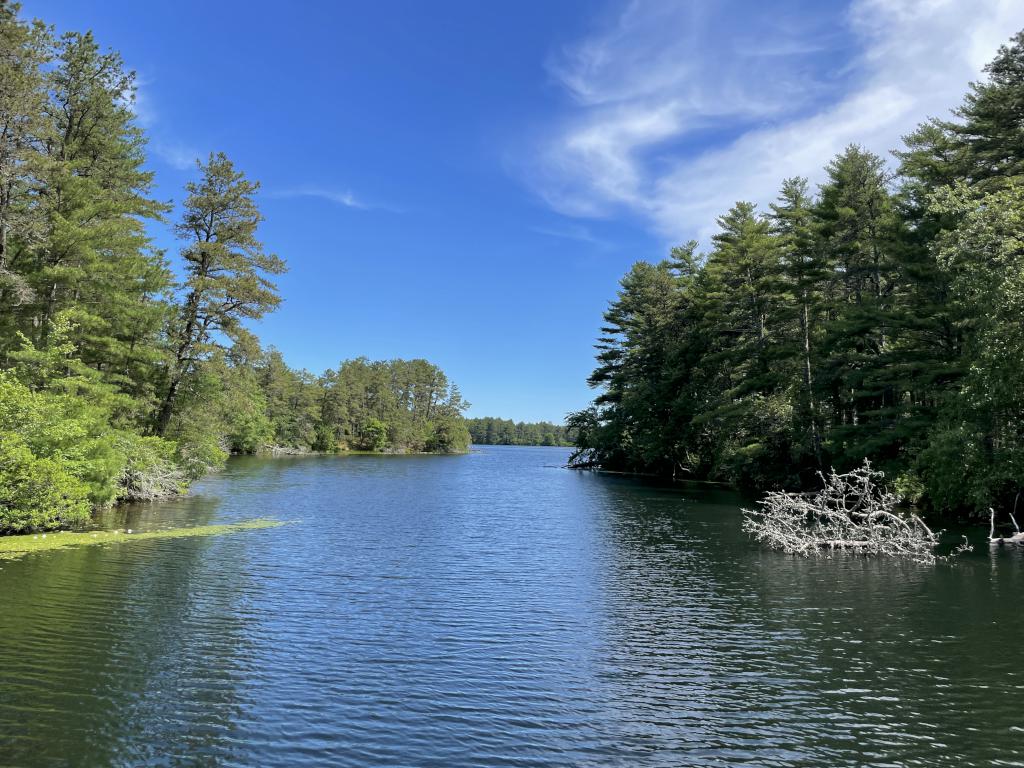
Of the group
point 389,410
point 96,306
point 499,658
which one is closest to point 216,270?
point 96,306

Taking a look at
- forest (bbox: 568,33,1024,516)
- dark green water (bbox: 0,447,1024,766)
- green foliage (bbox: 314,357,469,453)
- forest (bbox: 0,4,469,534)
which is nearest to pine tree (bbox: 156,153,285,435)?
forest (bbox: 0,4,469,534)

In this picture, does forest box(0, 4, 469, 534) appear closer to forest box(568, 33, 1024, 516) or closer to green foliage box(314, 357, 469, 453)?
forest box(568, 33, 1024, 516)

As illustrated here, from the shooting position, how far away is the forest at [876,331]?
78.9ft

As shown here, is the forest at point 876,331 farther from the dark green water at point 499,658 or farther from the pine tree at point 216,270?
the pine tree at point 216,270

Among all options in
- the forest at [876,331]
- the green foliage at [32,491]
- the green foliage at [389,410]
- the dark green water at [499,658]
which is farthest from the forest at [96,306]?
the green foliage at [389,410]

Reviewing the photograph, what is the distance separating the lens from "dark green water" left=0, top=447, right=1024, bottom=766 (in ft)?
25.6

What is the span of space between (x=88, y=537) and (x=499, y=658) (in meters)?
16.5

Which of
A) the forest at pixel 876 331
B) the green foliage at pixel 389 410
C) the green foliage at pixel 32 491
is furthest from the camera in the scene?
the green foliage at pixel 389 410

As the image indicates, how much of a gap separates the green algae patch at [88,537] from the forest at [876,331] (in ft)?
93.2

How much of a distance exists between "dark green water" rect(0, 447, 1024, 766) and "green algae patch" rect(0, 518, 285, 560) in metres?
1.27

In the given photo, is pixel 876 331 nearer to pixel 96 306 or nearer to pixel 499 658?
pixel 499 658

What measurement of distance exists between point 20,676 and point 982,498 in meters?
28.9

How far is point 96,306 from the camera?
27.9 m

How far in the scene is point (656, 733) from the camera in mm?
8234
